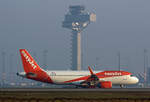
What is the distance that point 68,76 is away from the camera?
9562 cm

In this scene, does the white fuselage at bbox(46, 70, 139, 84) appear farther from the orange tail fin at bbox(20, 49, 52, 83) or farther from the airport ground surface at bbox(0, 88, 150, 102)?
the airport ground surface at bbox(0, 88, 150, 102)

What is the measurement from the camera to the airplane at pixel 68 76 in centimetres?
9369

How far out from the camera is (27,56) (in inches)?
3703

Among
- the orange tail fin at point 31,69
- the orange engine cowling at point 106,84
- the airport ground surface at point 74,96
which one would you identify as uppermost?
the orange tail fin at point 31,69

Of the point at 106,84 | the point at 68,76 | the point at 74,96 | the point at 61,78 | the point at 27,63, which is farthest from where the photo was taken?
the point at 68,76

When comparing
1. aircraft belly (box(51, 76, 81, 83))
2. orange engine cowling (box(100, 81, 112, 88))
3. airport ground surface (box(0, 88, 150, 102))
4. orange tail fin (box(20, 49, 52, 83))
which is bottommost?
airport ground surface (box(0, 88, 150, 102))

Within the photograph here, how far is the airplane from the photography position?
93.7m

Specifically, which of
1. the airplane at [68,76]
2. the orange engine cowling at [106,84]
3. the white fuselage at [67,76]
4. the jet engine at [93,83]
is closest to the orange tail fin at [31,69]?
the airplane at [68,76]

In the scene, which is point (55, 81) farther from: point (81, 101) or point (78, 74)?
point (81, 101)

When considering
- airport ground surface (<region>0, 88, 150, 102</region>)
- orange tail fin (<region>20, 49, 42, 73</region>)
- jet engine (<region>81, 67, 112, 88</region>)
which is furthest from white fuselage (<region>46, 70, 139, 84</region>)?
airport ground surface (<region>0, 88, 150, 102</region>)

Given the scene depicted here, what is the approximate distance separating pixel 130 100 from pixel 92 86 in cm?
4108

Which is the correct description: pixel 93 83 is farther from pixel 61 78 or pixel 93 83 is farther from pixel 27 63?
pixel 27 63

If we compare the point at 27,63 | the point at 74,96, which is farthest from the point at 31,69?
the point at 74,96

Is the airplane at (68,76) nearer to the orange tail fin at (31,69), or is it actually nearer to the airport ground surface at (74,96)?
the orange tail fin at (31,69)
